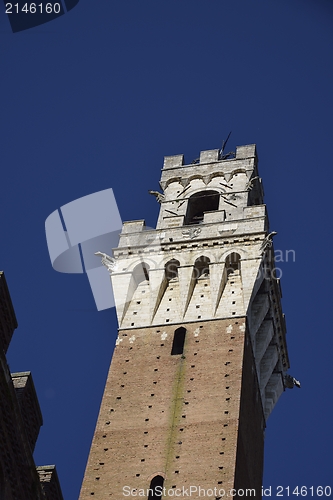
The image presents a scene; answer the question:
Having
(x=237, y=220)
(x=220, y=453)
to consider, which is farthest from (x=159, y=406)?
(x=237, y=220)

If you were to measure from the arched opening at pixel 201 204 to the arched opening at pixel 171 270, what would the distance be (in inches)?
146

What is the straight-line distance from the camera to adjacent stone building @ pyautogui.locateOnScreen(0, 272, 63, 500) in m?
17.5

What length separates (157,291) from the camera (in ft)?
103

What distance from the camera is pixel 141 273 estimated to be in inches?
1288

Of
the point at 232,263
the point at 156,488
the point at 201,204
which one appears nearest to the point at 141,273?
the point at 232,263

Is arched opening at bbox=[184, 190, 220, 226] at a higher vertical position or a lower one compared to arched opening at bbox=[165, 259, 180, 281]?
higher

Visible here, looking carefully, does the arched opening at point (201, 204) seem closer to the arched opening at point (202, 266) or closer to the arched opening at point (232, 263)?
the arched opening at point (202, 266)

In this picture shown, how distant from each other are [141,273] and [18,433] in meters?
14.9

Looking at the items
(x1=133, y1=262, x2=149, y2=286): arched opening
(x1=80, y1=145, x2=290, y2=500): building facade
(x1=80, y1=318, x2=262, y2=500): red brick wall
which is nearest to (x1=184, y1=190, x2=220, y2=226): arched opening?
(x1=80, y1=145, x2=290, y2=500): building facade

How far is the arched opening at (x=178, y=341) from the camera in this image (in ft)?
96.8

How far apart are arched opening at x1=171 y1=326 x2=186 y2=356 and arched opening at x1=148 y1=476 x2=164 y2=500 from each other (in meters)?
4.68

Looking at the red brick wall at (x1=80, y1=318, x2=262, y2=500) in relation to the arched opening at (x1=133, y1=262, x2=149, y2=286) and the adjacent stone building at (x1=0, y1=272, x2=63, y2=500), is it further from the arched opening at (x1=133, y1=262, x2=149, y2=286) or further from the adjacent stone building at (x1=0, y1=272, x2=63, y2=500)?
the adjacent stone building at (x1=0, y1=272, x2=63, y2=500)

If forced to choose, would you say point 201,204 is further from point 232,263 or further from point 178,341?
point 178,341

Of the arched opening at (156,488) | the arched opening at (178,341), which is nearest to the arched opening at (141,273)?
the arched opening at (178,341)
